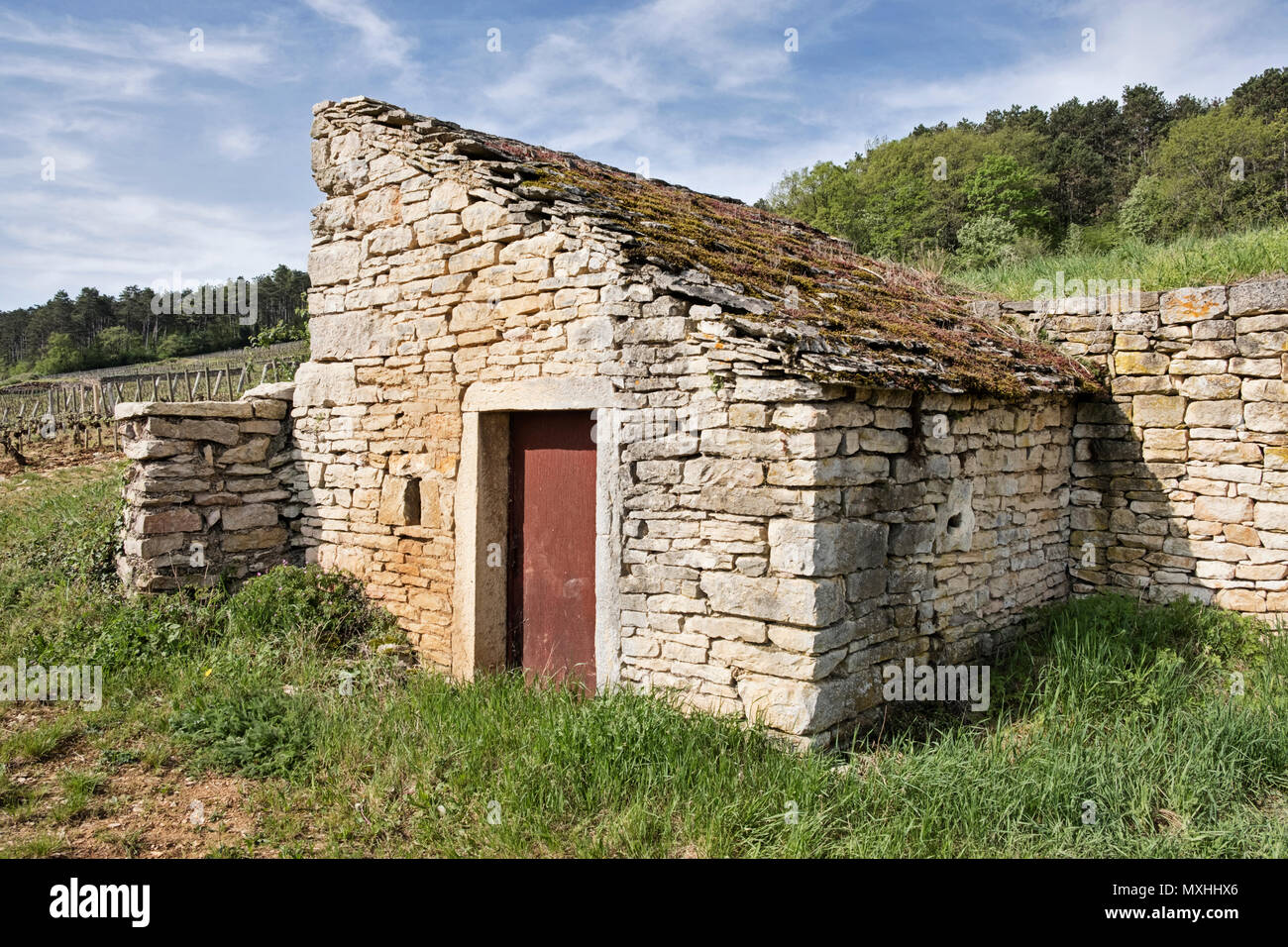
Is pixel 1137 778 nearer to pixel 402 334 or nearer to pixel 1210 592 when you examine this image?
pixel 1210 592

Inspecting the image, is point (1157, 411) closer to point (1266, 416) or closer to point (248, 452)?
point (1266, 416)

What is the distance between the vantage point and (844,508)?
4.38m

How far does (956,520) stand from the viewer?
541 centimetres

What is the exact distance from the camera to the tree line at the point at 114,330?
33.6 meters

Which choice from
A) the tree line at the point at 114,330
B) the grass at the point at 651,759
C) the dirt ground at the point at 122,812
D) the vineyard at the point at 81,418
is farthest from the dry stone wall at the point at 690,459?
the tree line at the point at 114,330

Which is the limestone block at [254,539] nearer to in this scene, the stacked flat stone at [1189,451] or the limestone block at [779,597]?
the limestone block at [779,597]

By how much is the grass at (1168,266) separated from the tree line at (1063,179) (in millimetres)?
7078

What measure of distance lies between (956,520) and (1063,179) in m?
30.3

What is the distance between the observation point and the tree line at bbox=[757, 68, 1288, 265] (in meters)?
20.5

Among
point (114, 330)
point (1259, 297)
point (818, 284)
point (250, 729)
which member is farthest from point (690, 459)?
point (114, 330)

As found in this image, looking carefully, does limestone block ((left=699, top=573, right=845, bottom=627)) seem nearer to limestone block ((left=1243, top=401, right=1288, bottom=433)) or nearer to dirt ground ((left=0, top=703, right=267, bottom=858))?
dirt ground ((left=0, top=703, right=267, bottom=858))

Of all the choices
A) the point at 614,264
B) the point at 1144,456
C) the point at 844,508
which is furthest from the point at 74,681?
the point at 1144,456

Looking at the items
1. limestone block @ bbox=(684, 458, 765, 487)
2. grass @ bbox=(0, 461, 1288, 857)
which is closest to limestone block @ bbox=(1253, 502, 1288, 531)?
grass @ bbox=(0, 461, 1288, 857)

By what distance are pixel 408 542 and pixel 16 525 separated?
513 centimetres
